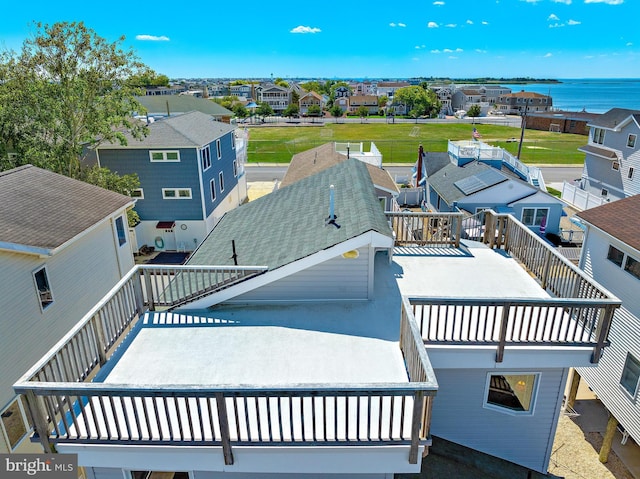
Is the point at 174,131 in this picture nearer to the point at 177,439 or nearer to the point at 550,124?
the point at 177,439

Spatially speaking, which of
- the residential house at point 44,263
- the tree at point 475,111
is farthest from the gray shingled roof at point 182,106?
the tree at point 475,111

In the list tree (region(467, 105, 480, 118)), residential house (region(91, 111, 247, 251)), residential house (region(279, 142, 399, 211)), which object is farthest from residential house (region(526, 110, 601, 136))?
residential house (region(91, 111, 247, 251))

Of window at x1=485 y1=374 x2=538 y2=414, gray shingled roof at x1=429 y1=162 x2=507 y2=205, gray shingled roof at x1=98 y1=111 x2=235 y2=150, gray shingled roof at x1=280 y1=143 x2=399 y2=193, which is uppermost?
gray shingled roof at x1=98 y1=111 x2=235 y2=150

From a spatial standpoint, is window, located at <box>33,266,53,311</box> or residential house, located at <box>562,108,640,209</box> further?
residential house, located at <box>562,108,640,209</box>

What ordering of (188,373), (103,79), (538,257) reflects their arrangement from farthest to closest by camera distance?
(103,79)
(538,257)
(188,373)

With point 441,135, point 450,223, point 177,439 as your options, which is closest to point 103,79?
point 450,223

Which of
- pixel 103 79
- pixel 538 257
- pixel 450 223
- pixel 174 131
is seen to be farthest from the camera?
pixel 174 131

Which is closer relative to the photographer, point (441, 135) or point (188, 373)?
point (188, 373)

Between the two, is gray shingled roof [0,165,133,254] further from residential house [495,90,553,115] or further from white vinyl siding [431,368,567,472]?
residential house [495,90,553,115]
